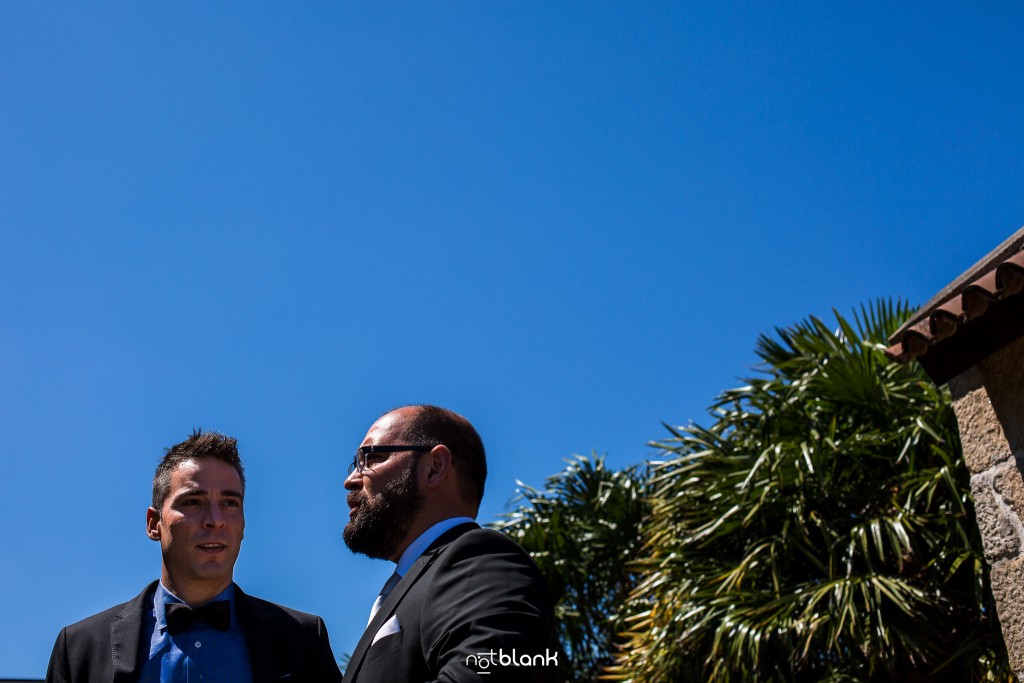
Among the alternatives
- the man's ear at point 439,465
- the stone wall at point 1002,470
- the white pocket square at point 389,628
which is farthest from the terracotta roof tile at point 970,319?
the white pocket square at point 389,628

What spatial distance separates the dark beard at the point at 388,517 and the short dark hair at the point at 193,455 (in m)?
0.53

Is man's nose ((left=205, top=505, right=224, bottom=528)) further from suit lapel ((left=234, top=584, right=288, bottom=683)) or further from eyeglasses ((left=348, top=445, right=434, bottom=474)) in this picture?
eyeglasses ((left=348, top=445, right=434, bottom=474))

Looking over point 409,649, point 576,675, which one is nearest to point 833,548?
point 576,675

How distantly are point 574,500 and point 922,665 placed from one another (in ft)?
17.7

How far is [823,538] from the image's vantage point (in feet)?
24.5

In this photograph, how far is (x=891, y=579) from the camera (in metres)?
6.80

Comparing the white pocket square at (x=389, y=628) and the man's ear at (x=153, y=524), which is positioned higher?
the man's ear at (x=153, y=524)

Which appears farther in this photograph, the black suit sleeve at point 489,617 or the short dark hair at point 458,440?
the short dark hair at point 458,440

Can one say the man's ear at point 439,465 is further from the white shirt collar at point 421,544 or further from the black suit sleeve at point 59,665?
the black suit sleeve at point 59,665

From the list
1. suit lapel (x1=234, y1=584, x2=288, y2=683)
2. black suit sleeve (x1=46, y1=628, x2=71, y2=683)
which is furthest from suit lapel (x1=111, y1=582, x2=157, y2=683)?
suit lapel (x1=234, y1=584, x2=288, y2=683)

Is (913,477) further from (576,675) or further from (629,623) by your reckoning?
(576,675)

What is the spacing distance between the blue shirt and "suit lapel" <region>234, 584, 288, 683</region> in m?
0.02

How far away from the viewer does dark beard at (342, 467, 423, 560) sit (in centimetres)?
268

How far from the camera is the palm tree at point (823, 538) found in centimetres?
669
